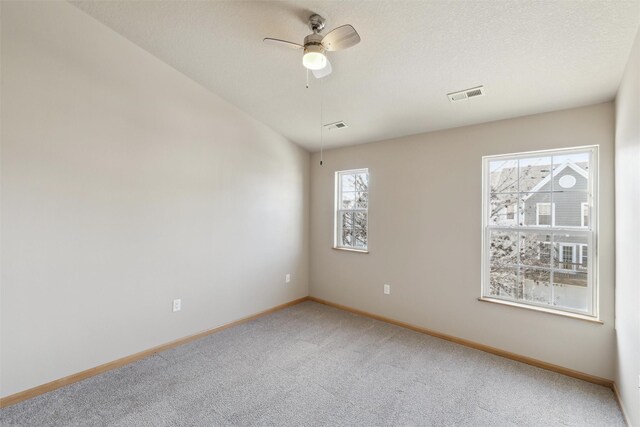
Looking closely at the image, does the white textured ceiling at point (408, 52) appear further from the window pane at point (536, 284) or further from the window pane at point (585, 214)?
the window pane at point (536, 284)

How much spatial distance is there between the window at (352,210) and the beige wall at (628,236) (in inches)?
96.0

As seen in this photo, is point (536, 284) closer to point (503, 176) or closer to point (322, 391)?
point (503, 176)

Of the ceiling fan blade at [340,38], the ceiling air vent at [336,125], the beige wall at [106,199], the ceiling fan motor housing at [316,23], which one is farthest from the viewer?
the ceiling air vent at [336,125]

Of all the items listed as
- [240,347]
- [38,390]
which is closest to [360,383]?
[240,347]

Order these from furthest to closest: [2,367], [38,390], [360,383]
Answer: [360,383] → [38,390] → [2,367]

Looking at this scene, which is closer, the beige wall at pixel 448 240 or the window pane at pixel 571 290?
the beige wall at pixel 448 240

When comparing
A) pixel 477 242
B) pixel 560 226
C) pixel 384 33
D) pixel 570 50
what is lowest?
pixel 477 242

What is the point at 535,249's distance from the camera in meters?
2.78

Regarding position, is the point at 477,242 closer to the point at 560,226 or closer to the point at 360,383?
the point at 560,226

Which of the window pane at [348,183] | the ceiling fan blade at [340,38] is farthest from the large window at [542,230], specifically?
the ceiling fan blade at [340,38]

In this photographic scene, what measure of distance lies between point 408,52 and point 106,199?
2825mm

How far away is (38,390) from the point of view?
2.15 meters

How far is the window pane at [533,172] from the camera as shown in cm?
272

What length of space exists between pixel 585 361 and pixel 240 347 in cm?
319
